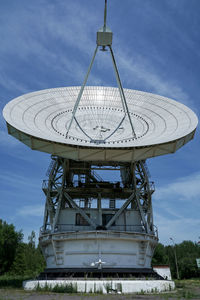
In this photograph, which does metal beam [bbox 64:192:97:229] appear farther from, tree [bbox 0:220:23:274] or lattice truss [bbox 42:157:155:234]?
tree [bbox 0:220:23:274]

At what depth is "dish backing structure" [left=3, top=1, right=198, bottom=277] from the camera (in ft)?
82.5

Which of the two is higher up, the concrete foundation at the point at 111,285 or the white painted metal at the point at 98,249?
the white painted metal at the point at 98,249

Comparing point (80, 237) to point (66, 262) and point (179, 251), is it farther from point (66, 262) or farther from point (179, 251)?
point (179, 251)

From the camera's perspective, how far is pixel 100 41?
27.2 meters

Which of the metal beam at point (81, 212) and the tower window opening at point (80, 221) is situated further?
the tower window opening at point (80, 221)

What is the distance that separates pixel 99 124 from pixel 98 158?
976 cm

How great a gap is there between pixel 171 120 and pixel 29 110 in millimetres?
14584

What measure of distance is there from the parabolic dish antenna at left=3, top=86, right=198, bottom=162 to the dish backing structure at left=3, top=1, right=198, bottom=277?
9 centimetres

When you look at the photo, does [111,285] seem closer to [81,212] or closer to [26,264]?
[81,212]

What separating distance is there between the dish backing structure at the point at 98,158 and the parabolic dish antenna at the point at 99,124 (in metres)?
0.09

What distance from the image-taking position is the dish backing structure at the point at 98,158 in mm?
25141

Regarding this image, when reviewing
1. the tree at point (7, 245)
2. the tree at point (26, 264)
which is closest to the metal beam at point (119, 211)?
the tree at point (7, 245)

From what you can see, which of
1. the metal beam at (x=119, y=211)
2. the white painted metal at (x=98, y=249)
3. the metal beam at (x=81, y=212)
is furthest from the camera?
the metal beam at (x=119, y=211)

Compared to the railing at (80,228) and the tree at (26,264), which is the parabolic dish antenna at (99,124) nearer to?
the railing at (80,228)
